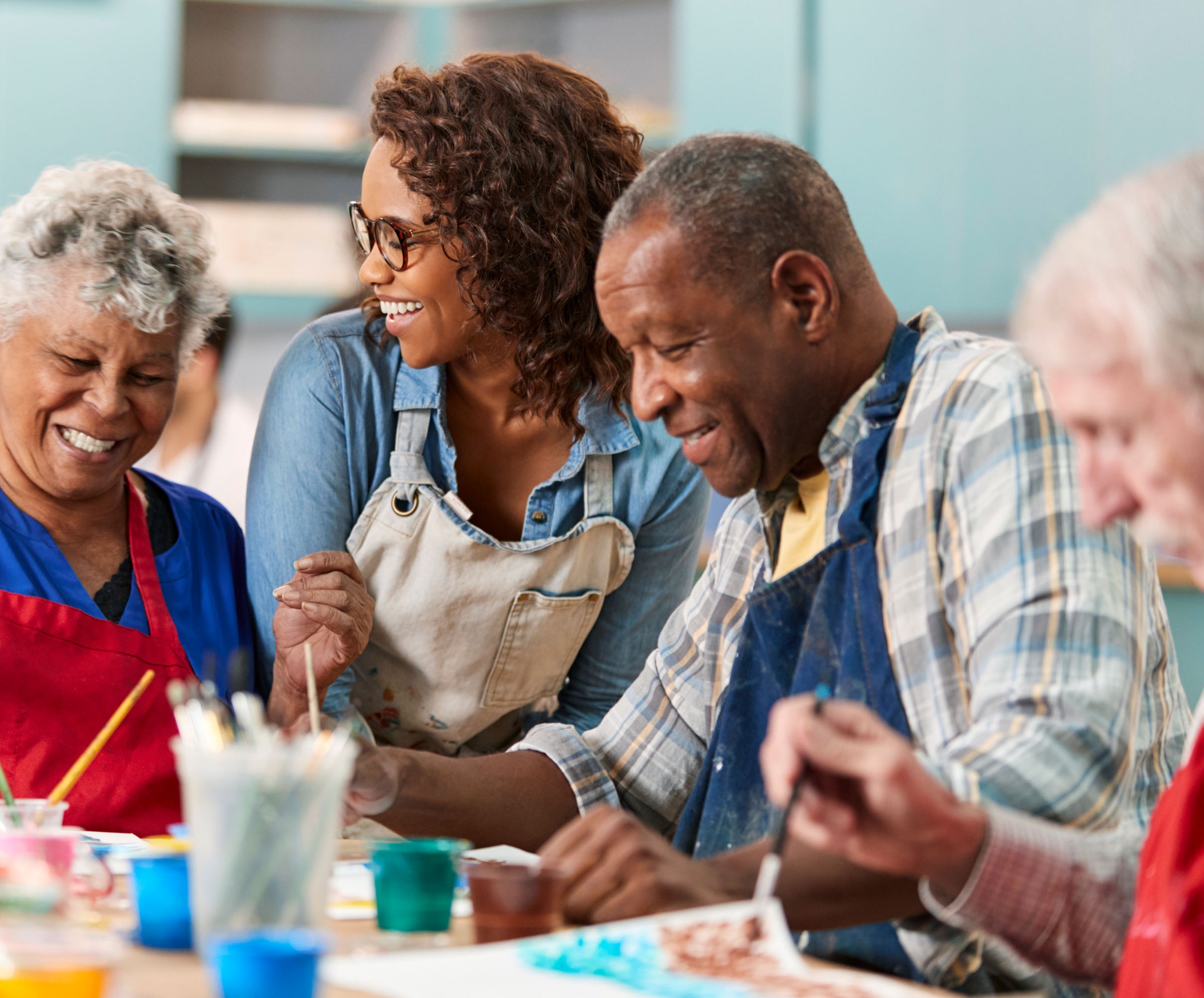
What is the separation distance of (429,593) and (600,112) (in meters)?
0.63

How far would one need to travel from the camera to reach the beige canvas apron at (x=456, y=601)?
1.73 m

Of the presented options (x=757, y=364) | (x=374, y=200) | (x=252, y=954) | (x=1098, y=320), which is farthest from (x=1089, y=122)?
(x=252, y=954)

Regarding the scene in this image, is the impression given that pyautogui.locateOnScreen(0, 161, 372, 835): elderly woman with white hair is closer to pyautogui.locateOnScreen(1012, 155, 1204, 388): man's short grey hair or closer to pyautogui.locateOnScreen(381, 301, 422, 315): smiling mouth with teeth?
pyautogui.locateOnScreen(381, 301, 422, 315): smiling mouth with teeth

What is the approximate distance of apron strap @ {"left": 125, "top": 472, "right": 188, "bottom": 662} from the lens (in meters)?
1.68

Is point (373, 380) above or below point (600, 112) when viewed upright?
below

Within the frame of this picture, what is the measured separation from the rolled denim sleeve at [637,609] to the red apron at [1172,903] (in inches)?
37.0

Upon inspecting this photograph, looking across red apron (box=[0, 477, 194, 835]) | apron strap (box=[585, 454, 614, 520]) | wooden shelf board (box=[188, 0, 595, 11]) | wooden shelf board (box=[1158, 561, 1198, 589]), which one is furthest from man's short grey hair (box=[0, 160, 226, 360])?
wooden shelf board (box=[188, 0, 595, 11])

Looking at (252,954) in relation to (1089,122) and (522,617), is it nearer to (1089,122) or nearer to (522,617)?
(522,617)

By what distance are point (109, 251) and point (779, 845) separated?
113cm

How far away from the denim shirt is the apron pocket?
1.9 inches

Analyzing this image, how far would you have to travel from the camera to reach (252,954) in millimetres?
719

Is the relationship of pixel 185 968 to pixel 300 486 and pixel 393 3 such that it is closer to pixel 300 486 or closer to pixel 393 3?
pixel 300 486

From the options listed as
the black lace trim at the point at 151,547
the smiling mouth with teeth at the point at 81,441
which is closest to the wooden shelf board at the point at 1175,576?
the black lace trim at the point at 151,547

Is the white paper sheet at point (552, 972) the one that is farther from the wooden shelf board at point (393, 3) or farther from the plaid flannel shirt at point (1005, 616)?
the wooden shelf board at point (393, 3)
